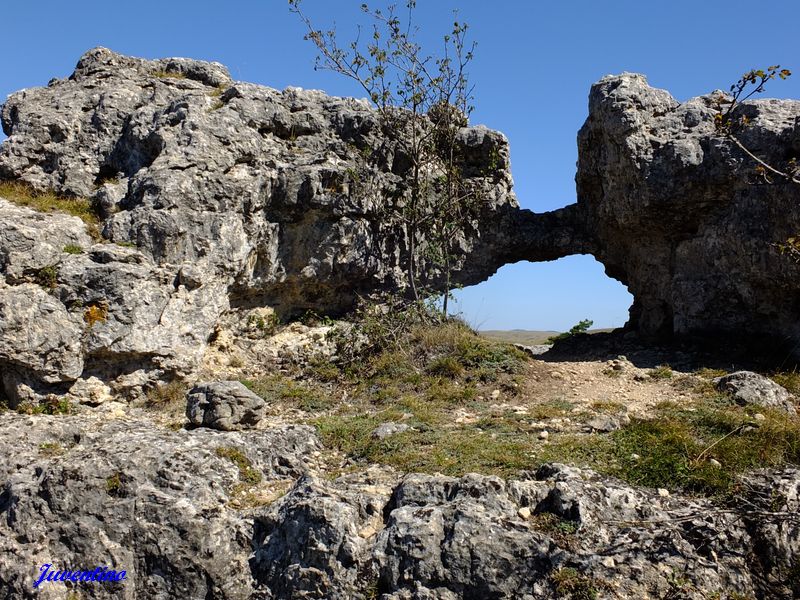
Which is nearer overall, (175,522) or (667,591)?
(667,591)

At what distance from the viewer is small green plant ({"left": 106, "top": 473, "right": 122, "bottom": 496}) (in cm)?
641

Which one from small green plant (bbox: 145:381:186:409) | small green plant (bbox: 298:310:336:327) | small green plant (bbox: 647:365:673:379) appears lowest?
small green plant (bbox: 145:381:186:409)

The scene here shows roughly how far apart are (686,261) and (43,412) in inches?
532

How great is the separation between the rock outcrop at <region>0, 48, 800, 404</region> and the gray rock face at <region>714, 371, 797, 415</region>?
2889mm

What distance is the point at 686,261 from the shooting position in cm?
1383

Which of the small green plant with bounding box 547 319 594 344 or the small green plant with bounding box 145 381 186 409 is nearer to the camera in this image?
the small green plant with bounding box 145 381 186 409

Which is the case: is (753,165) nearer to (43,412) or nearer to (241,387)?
(241,387)

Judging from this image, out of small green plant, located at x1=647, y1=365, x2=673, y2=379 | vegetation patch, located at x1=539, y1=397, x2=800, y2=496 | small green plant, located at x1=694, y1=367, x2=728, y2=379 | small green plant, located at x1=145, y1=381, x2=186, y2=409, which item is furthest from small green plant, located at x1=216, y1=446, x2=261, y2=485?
small green plant, located at x1=694, y1=367, x2=728, y2=379

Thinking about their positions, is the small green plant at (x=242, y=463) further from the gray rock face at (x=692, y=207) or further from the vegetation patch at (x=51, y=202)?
the gray rock face at (x=692, y=207)

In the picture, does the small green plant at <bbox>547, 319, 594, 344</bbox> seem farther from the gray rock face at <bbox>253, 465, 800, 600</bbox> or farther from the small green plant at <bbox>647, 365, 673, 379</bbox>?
the gray rock face at <bbox>253, 465, 800, 600</bbox>

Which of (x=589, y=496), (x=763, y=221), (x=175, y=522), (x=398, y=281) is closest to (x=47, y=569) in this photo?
(x=175, y=522)

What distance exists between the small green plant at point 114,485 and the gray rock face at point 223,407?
79.3 inches

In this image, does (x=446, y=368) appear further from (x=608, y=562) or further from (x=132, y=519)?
(x=132, y=519)

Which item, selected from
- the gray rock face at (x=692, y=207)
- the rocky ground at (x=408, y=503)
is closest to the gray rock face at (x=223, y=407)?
the rocky ground at (x=408, y=503)
